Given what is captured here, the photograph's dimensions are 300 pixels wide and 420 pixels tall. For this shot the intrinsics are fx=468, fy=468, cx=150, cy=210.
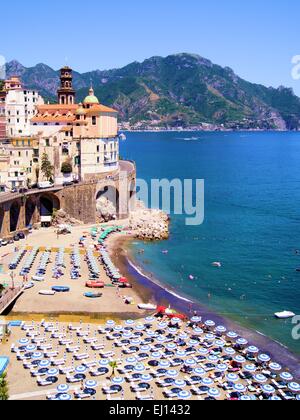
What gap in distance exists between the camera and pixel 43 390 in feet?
114

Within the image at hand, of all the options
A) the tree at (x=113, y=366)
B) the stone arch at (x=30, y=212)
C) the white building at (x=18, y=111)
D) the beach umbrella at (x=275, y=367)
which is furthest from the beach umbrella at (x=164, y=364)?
the white building at (x=18, y=111)

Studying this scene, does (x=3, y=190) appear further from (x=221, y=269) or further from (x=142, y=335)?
(x=142, y=335)

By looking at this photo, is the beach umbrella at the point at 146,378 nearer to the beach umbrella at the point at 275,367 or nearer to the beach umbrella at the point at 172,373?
the beach umbrella at the point at 172,373

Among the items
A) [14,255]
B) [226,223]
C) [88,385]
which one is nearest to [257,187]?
[226,223]

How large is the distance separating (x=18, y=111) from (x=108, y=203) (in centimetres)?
2771

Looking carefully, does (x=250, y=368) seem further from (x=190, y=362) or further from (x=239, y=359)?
(x=190, y=362)

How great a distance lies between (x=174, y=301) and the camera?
55562 mm

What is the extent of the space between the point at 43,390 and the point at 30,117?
2936 inches

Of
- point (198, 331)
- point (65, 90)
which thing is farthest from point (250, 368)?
point (65, 90)

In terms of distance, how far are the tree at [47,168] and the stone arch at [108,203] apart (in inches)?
382

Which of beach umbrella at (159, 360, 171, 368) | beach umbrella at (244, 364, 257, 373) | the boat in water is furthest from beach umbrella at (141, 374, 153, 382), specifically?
the boat in water

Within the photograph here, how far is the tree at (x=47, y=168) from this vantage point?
8731 cm

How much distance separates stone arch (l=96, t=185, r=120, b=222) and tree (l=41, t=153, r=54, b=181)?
9.69 m

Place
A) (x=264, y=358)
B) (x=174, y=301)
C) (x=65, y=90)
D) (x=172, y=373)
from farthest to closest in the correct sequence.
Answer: (x=65, y=90) < (x=174, y=301) < (x=264, y=358) < (x=172, y=373)
